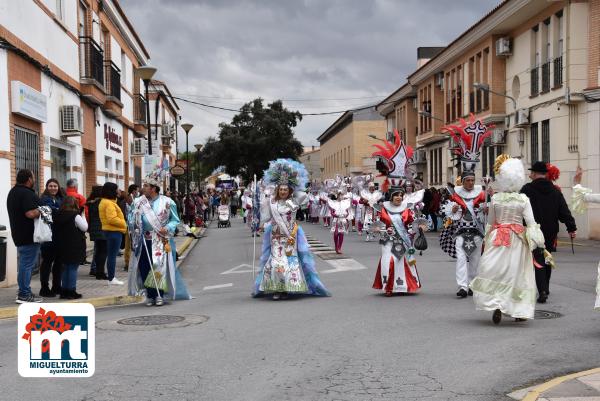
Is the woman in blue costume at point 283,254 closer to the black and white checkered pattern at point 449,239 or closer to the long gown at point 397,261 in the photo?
the long gown at point 397,261

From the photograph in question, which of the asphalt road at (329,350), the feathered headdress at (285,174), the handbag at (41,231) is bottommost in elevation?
the asphalt road at (329,350)

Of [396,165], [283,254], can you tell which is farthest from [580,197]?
[283,254]

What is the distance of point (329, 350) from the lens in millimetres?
7145

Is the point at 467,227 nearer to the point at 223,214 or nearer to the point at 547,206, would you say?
the point at 547,206

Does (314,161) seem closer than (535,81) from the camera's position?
No

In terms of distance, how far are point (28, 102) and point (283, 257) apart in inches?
255

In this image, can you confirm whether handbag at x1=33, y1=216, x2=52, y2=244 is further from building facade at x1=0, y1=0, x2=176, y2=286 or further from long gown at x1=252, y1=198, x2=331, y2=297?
long gown at x1=252, y1=198, x2=331, y2=297

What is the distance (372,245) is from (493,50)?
12.3 metres

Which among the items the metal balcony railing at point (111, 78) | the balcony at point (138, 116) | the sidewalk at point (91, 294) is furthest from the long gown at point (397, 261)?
the balcony at point (138, 116)

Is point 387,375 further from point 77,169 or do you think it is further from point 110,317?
point 77,169

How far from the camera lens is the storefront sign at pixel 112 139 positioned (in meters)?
23.6

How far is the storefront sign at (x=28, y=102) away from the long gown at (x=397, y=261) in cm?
711

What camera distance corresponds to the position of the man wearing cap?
10523mm

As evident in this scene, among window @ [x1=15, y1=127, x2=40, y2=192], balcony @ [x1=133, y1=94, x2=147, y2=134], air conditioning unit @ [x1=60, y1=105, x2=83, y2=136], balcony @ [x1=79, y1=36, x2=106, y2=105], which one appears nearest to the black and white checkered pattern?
window @ [x1=15, y1=127, x2=40, y2=192]
